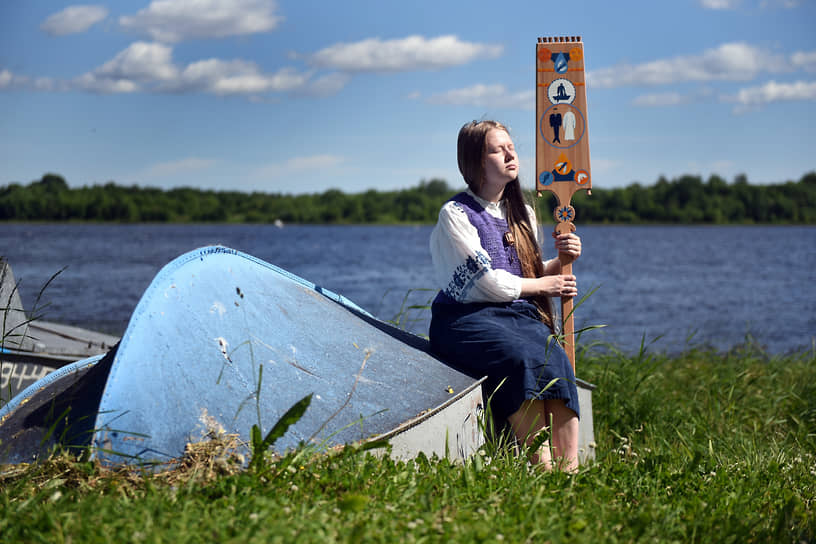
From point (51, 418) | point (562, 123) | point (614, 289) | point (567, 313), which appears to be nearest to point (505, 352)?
point (567, 313)

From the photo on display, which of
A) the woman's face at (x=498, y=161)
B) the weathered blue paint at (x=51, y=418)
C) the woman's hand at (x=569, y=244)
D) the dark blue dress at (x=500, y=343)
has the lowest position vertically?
the weathered blue paint at (x=51, y=418)

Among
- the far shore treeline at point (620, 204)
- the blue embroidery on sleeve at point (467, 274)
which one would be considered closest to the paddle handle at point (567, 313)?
the blue embroidery on sleeve at point (467, 274)

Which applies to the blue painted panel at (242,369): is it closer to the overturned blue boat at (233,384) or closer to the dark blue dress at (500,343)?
the overturned blue boat at (233,384)

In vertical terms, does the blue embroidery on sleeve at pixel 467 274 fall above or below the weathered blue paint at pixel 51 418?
above

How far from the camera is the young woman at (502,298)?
139 inches

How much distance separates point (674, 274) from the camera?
96.0ft

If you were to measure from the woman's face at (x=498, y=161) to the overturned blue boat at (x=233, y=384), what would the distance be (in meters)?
0.98

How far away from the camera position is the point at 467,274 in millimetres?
3670

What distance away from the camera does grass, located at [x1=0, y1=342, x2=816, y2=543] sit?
2.31 m

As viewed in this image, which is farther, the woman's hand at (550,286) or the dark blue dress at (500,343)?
the woman's hand at (550,286)

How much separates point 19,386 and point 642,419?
180 inches

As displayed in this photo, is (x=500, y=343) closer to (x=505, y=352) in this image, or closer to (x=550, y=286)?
(x=505, y=352)

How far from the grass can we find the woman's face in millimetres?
1382

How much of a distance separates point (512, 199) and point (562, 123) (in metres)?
0.55
